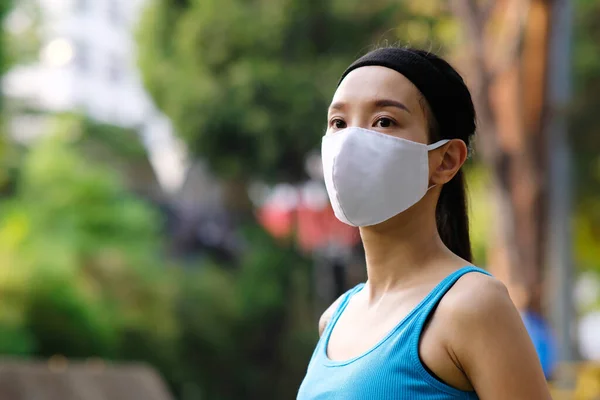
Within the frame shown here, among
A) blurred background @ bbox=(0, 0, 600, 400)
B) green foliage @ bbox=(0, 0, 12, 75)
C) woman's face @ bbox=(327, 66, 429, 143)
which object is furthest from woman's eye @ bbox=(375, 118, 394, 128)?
green foliage @ bbox=(0, 0, 12, 75)

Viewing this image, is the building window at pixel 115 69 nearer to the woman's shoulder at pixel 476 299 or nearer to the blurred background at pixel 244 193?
the blurred background at pixel 244 193

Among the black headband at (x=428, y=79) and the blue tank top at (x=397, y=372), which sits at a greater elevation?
the black headband at (x=428, y=79)

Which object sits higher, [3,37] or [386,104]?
[3,37]

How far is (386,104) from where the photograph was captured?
70.5 inches

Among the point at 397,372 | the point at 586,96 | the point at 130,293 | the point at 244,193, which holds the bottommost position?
the point at 130,293

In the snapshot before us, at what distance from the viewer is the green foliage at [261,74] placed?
48.8 ft

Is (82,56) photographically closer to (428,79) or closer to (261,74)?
(261,74)

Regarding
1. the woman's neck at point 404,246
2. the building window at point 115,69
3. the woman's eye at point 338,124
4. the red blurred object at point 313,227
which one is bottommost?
the red blurred object at point 313,227

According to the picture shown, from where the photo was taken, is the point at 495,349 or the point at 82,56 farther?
Result: the point at 82,56

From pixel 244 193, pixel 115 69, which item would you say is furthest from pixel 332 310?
pixel 115 69

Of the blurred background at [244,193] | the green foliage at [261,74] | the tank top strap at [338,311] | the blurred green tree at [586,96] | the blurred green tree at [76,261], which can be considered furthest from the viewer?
the blurred green tree at [586,96]

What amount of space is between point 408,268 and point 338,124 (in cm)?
31

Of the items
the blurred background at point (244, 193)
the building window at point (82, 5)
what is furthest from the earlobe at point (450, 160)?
the building window at point (82, 5)

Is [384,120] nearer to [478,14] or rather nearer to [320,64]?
[478,14]
